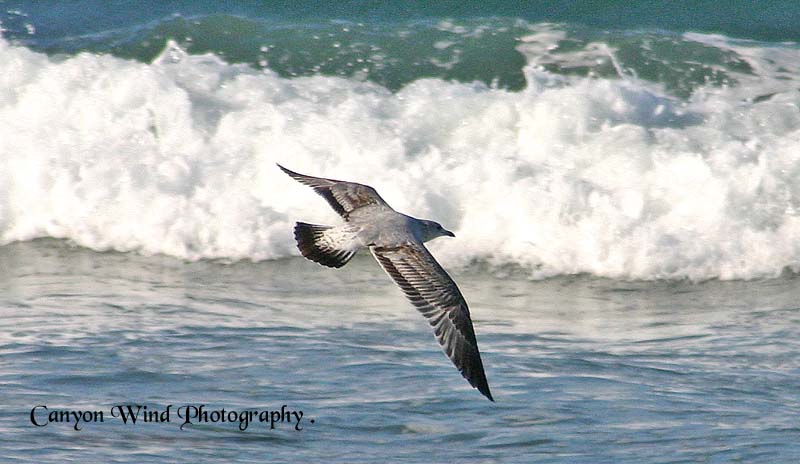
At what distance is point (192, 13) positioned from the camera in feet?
34.3

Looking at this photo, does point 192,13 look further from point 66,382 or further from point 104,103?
point 66,382

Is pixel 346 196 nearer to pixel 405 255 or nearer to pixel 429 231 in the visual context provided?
pixel 429 231

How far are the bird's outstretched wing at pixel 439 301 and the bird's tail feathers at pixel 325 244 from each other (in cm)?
13

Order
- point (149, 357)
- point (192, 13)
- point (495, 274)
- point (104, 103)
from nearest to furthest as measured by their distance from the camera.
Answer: point (149, 357) → point (495, 274) → point (104, 103) → point (192, 13)

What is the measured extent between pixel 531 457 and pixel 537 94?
4603 millimetres

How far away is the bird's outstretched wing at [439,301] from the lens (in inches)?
199

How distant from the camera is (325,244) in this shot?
5543 millimetres

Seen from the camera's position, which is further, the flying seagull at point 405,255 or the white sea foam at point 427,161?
the white sea foam at point 427,161

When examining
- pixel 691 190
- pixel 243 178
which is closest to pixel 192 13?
pixel 243 178

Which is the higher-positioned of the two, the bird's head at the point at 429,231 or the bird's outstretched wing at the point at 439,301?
the bird's head at the point at 429,231

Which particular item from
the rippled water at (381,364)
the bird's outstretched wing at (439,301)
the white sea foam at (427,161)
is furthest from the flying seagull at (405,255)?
the white sea foam at (427,161)

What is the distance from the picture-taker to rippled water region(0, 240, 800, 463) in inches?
194

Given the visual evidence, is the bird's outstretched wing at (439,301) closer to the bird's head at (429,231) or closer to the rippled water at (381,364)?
the rippled water at (381,364)

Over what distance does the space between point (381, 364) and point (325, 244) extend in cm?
61
